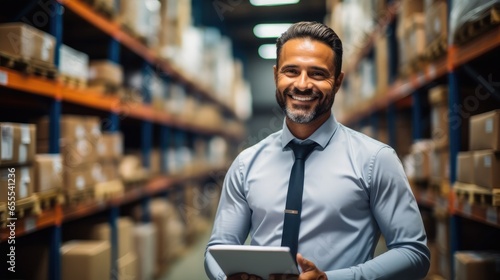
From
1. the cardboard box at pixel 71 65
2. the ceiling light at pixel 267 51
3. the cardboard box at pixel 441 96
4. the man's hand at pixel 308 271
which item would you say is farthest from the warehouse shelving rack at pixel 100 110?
the ceiling light at pixel 267 51

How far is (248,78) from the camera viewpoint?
656 inches

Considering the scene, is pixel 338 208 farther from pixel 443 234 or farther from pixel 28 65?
pixel 28 65

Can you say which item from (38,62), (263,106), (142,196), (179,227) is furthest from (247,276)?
(263,106)

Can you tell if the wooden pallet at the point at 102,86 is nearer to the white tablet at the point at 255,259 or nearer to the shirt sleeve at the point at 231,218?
the shirt sleeve at the point at 231,218

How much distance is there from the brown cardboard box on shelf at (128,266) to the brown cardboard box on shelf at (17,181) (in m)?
1.77

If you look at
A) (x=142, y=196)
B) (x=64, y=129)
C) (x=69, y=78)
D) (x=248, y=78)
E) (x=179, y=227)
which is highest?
(x=248, y=78)

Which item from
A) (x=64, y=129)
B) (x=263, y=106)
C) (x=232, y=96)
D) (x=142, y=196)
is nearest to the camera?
(x=64, y=129)

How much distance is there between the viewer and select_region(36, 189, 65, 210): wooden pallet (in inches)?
128

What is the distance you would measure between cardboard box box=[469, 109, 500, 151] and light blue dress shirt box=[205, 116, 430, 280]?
1.00m

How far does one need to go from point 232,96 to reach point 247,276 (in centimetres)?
1095

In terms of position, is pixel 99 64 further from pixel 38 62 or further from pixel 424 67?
pixel 424 67

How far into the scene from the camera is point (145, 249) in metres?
5.34

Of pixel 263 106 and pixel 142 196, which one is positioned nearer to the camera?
pixel 142 196

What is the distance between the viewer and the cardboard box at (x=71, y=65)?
11.9 ft
